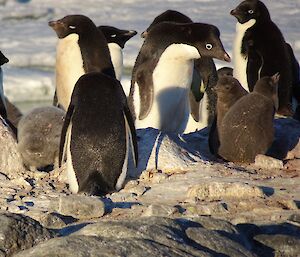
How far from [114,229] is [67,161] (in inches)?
73.0

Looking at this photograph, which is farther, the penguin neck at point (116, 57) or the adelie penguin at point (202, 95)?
the penguin neck at point (116, 57)

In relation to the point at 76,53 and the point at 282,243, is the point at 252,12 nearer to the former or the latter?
the point at 76,53

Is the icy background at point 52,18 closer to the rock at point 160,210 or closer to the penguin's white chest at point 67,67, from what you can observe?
the penguin's white chest at point 67,67

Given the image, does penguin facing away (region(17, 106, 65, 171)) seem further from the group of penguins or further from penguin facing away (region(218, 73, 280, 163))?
penguin facing away (region(218, 73, 280, 163))

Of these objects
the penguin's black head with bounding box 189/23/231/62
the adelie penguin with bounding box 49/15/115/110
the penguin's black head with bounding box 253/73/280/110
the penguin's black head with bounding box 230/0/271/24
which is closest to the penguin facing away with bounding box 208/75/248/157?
the penguin's black head with bounding box 253/73/280/110

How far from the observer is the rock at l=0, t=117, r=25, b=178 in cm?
593

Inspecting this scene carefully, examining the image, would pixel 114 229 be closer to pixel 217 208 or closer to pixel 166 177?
pixel 217 208

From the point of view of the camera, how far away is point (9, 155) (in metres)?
6.02

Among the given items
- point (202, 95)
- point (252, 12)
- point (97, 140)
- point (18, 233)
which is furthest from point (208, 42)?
point (18, 233)

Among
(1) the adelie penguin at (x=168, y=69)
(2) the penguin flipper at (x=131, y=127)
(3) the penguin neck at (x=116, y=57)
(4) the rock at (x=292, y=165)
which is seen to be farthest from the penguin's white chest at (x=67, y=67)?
(2) the penguin flipper at (x=131, y=127)

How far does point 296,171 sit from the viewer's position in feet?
19.8

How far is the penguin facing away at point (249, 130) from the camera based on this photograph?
6.46 meters

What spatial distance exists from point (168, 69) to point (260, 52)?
187 cm

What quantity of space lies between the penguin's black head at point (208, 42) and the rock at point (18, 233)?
3.65 metres
